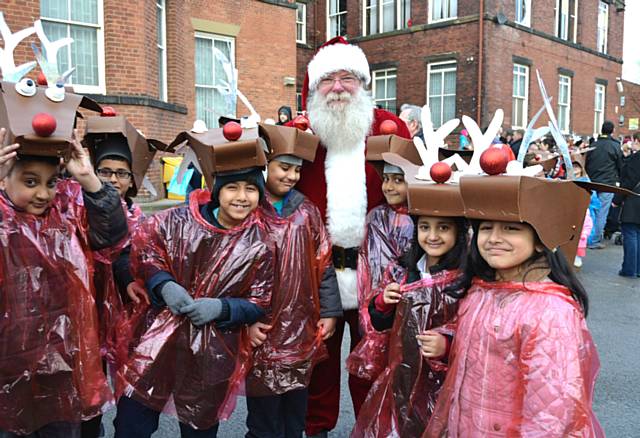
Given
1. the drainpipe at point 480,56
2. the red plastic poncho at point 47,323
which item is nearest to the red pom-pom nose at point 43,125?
the red plastic poncho at point 47,323

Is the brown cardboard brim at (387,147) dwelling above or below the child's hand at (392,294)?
above

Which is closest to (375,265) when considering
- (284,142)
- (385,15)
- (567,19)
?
(284,142)

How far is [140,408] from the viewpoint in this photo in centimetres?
233

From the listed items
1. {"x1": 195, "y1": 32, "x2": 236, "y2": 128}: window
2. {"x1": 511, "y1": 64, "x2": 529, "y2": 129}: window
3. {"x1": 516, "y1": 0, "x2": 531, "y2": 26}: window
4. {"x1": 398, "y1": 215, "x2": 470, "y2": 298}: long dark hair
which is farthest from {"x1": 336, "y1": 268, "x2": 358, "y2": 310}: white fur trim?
{"x1": 516, "y1": 0, "x2": 531, "y2": 26}: window

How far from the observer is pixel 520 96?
17.8 metres

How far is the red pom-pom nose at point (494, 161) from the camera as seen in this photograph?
1840 millimetres

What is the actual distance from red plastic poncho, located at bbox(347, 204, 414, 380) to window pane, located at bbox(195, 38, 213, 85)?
9.49 m

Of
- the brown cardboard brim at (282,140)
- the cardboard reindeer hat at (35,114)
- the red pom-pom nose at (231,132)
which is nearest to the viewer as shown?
the cardboard reindeer hat at (35,114)

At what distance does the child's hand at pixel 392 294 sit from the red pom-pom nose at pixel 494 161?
2.31 ft

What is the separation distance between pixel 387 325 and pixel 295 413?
685 mm

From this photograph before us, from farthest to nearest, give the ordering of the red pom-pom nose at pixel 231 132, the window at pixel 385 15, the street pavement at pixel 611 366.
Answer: the window at pixel 385 15, the street pavement at pixel 611 366, the red pom-pom nose at pixel 231 132

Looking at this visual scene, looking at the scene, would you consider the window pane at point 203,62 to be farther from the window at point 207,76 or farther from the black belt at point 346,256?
the black belt at point 346,256

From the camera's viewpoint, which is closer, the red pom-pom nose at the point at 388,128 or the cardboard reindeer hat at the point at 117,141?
the cardboard reindeer hat at the point at 117,141

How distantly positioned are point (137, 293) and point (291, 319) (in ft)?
2.23
